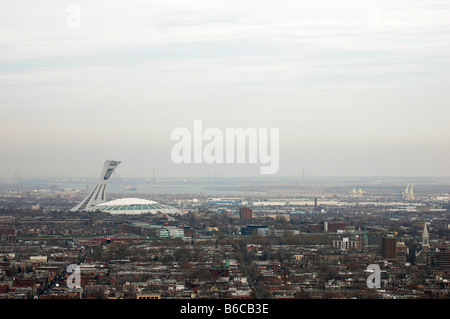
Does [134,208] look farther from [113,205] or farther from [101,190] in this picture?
[101,190]

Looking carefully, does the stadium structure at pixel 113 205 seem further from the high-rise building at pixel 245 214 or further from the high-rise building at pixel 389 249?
the high-rise building at pixel 389 249

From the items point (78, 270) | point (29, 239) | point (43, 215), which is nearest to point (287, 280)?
point (78, 270)

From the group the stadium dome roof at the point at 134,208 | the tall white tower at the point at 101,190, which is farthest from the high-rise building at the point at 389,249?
the tall white tower at the point at 101,190

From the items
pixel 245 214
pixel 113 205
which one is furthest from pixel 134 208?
pixel 245 214

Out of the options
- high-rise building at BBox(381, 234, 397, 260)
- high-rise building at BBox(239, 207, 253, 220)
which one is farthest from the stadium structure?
high-rise building at BBox(381, 234, 397, 260)

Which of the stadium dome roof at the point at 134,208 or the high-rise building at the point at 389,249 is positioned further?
the stadium dome roof at the point at 134,208
